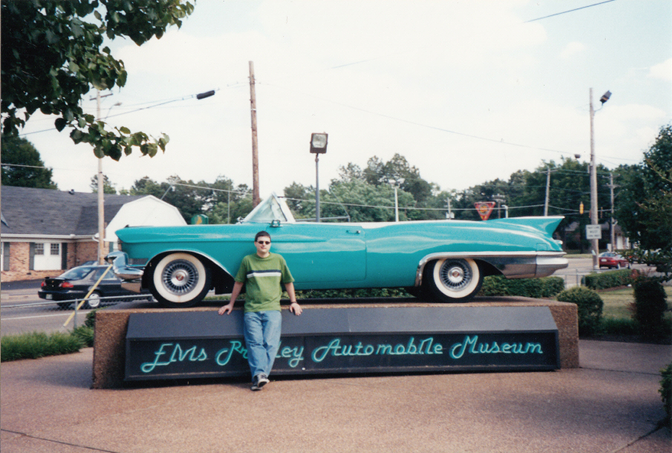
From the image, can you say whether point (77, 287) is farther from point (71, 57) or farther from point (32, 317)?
point (71, 57)

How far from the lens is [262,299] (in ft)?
18.2

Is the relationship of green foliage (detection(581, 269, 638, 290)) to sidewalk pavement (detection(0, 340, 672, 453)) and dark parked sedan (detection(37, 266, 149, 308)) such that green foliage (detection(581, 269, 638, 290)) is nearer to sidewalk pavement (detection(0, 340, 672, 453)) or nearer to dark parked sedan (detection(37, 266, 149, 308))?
sidewalk pavement (detection(0, 340, 672, 453))

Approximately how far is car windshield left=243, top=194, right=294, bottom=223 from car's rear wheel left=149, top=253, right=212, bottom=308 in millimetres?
863

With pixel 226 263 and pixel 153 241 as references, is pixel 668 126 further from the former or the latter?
pixel 153 241

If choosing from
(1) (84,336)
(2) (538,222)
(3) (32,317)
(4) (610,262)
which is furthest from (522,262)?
(4) (610,262)

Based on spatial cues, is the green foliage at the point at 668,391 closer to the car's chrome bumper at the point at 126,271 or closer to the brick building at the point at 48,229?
the car's chrome bumper at the point at 126,271

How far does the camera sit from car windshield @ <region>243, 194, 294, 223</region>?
6.38 metres

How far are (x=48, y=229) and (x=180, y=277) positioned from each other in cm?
3316

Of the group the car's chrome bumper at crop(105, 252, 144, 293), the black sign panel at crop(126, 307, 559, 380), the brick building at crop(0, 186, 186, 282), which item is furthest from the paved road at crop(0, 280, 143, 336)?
the brick building at crop(0, 186, 186, 282)

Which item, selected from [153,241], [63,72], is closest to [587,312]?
[153,241]

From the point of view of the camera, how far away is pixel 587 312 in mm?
9312

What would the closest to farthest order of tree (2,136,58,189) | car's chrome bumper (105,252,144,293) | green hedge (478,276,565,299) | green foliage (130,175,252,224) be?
car's chrome bumper (105,252,144,293), green hedge (478,276,565,299), tree (2,136,58,189), green foliage (130,175,252,224)

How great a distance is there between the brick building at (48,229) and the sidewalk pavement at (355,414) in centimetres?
2970

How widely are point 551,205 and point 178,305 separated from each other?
67.9m
